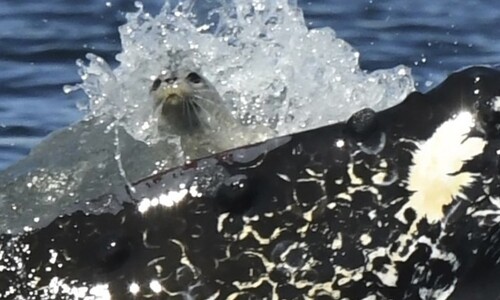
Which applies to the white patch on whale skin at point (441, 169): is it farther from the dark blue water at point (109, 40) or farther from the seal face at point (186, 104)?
the dark blue water at point (109, 40)

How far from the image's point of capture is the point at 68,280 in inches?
123

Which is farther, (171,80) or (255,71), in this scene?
(255,71)

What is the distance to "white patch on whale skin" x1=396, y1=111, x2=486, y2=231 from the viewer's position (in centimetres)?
312

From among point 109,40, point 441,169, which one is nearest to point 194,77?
point 109,40

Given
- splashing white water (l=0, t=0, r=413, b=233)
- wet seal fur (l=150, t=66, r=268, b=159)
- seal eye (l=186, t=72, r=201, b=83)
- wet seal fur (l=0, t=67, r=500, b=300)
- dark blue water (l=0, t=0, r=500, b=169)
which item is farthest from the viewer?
dark blue water (l=0, t=0, r=500, b=169)

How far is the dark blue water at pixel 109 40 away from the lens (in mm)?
8750

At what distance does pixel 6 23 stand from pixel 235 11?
126 inches

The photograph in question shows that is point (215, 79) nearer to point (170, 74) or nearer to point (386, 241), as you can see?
point (170, 74)

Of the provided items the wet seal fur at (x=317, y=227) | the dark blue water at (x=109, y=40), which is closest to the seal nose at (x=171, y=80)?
the dark blue water at (x=109, y=40)

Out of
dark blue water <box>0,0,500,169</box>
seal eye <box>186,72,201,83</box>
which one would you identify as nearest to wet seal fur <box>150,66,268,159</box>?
seal eye <box>186,72,201,83</box>

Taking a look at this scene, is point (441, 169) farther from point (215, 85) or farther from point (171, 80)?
point (215, 85)

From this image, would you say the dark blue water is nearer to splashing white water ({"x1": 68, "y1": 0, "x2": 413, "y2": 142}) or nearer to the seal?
splashing white water ({"x1": 68, "y1": 0, "x2": 413, "y2": 142})

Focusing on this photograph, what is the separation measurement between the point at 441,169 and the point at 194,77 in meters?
3.63

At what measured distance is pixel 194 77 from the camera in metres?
6.71
